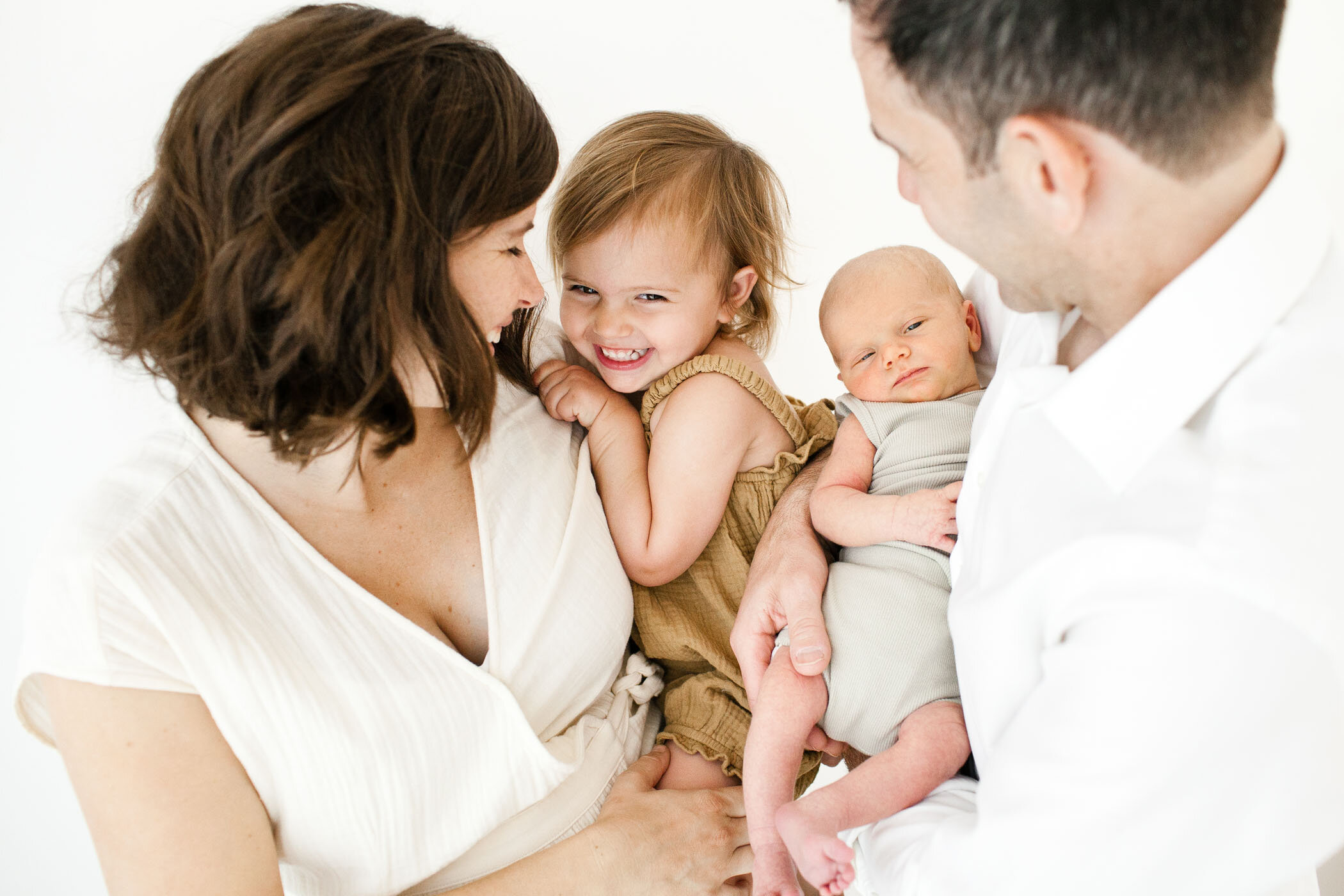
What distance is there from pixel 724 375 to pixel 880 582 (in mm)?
419

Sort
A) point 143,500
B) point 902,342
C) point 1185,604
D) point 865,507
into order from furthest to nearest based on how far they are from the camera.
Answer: point 902,342
point 865,507
point 143,500
point 1185,604

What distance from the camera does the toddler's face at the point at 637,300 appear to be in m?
1.54

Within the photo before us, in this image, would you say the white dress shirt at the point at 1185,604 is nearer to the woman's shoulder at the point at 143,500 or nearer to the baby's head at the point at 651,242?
the baby's head at the point at 651,242

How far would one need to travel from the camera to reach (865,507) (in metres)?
1.38

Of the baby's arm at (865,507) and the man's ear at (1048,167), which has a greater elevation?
the man's ear at (1048,167)

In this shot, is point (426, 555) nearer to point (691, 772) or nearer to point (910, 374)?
point (691, 772)

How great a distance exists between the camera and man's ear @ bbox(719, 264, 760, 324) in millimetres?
1675

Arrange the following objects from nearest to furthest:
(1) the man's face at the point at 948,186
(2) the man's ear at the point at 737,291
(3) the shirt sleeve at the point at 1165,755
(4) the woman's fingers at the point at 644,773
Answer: (3) the shirt sleeve at the point at 1165,755 → (1) the man's face at the point at 948,186 → (4) the woman's fingers at the point at 644,773 → (2) the man's ear at the point at 737,291

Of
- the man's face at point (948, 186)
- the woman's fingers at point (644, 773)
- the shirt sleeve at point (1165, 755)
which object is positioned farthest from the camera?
the woman's fingers at point (644, 773)

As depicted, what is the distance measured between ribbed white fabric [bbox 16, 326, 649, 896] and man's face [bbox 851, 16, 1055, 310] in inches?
26.9

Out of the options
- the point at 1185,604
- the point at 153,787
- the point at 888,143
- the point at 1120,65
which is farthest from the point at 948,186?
the point at 153,787

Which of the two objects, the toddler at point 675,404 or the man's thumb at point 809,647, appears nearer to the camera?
the man's thumb at point 809,647

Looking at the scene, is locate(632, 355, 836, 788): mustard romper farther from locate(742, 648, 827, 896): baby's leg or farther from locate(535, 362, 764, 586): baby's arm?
locate(742, 648, 827, 896): baby's leg

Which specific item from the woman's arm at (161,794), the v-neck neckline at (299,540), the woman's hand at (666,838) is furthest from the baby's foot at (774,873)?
the woman's arm at (161,794)
